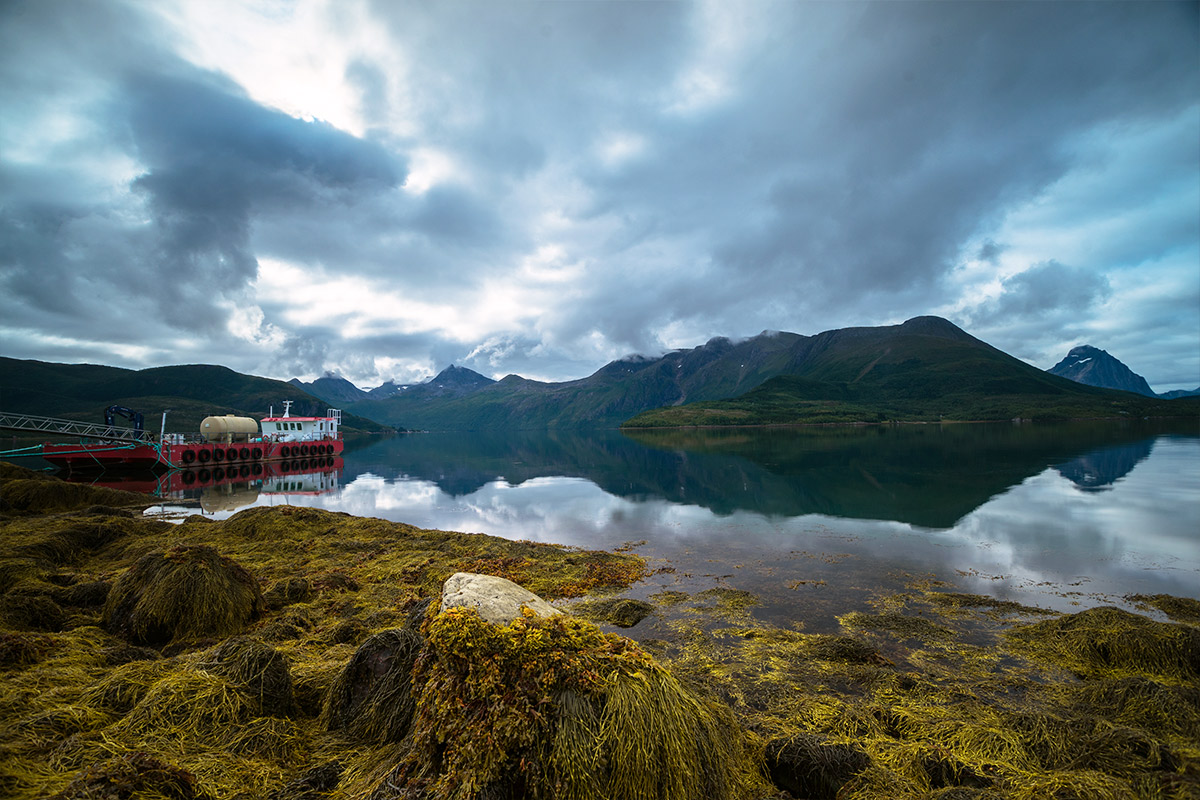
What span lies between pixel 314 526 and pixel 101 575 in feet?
24.8

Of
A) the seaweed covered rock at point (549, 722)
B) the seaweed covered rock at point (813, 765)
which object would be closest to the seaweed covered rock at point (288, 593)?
the seaweed covered rock at point (549, 722)

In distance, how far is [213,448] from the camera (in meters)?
53.3

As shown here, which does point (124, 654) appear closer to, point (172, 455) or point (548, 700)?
point (548, 700)

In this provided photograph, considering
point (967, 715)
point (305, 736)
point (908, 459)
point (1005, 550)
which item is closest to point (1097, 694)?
point (967, 715)

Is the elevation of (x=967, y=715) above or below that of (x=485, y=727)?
below

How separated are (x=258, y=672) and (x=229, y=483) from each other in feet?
153

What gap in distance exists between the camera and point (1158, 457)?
44.0 m

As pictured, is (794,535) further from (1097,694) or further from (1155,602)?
(1097,694)

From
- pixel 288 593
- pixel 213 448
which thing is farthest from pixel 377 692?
pixel 213 448

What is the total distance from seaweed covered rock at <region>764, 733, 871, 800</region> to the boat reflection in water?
32.2 meters

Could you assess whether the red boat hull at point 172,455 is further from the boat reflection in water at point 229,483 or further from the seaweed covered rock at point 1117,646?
the seaweed covered rock at point 1117,646

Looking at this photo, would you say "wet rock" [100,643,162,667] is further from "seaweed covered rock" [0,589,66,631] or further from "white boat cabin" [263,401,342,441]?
"white boat cabin" [263,401,342,441]

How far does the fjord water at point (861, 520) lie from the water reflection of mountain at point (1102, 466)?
26 centimetres

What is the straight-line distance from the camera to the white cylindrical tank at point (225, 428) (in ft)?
190
